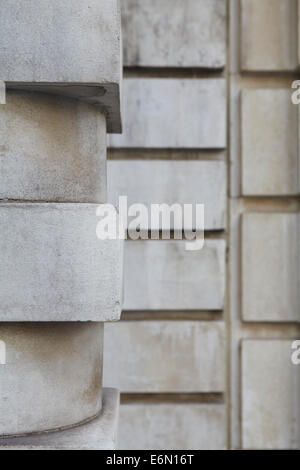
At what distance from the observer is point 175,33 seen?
483 centimetres

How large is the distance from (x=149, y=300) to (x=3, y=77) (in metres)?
2.33

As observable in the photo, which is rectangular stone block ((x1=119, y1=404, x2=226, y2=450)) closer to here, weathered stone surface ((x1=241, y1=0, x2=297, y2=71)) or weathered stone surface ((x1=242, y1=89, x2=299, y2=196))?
weathered stone surface ((x1=242, y1=89, x2=299, y2=196))

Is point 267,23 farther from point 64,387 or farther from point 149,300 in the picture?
point 64,387

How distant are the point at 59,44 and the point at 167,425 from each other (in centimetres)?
301

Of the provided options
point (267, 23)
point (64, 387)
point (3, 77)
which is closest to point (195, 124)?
point (267, 23)

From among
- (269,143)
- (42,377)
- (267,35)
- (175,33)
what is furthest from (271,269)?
(42,377)

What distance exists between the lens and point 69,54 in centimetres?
294

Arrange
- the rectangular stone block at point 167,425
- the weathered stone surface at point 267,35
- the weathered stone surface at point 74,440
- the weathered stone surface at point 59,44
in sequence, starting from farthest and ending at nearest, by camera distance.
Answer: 1. the weathered stone surface at point 267,35
2. the rectangular stone block at point 167,425
3. the weathered stone surface at point 59,44
4. the weathered stone surface at point 74,440

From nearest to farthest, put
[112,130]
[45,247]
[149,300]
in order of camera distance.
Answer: [45,247] < [112,130] < [149,300]

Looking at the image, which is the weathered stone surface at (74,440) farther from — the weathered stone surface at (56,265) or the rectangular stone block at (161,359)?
the rectangular stone block at (161,359)

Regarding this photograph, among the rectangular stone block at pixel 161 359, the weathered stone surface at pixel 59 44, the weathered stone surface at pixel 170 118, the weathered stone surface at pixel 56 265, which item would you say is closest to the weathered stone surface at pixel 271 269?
the rectangular stone block at pixel 161 359

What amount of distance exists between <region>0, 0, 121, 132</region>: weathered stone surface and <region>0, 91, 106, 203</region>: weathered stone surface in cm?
11

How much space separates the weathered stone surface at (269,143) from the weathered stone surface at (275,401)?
47.8 inches

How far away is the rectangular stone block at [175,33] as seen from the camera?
4.82 metres
